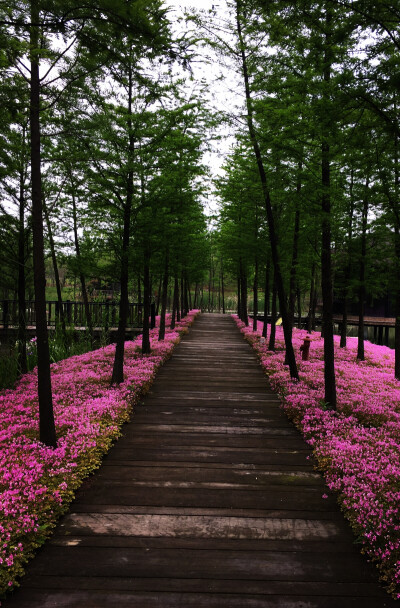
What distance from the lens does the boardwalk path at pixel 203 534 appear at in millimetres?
3176

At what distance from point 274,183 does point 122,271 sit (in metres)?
4.70

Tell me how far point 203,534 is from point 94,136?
729 centimetres

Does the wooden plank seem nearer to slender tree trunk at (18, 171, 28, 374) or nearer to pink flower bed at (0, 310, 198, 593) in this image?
pink flower bed at (0, 310, 198, 593)

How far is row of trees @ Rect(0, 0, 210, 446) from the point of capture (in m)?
4.98

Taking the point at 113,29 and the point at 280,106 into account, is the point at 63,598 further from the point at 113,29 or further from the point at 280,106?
the point at 280,106

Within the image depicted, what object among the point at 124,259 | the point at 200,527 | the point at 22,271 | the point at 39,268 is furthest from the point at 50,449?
the point at 22,271

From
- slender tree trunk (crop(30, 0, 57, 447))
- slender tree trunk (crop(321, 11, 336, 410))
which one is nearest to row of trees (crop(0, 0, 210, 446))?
slender tree trunk (crop(30, 0, 57, 447))

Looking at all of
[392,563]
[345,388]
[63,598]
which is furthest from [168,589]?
[345,388]

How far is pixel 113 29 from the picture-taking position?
4934mm

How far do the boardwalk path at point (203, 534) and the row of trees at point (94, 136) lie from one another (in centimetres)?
177

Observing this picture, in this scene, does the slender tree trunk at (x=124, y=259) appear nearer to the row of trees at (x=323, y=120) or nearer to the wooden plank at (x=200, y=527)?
the row of trees at (x=323, y=120)

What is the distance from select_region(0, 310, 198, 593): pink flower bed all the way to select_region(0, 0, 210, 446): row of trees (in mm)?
526

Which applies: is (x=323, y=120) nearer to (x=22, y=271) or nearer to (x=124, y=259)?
(x=124, y=259)

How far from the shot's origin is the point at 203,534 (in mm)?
3949
